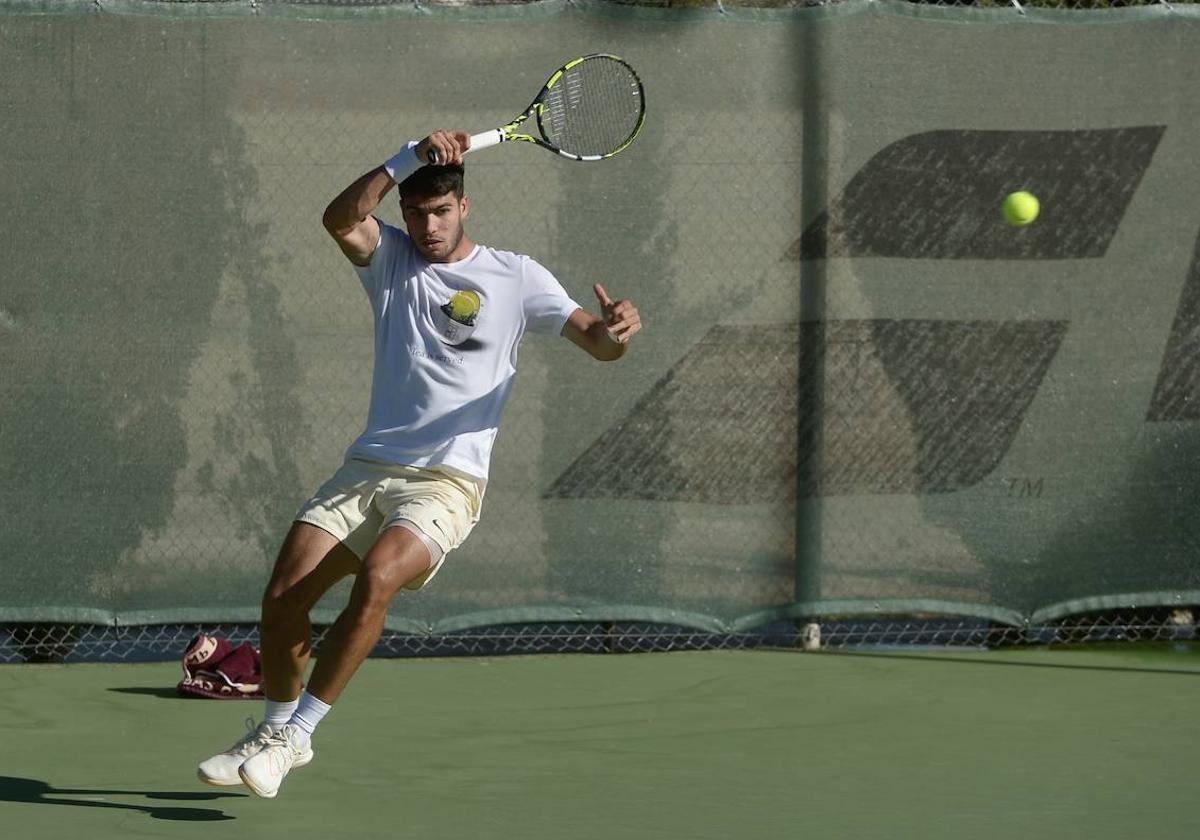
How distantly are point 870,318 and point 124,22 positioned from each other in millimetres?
2707

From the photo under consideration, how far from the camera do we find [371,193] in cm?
456

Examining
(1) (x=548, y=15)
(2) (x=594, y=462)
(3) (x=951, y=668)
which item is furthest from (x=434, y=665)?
(1) (x=548, y=15)

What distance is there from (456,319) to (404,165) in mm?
421

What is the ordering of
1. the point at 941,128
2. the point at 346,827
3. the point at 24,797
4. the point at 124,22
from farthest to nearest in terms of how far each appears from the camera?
the point at 941,128 < the point at 124,22 < the point at 24,797 < the point at 346,827

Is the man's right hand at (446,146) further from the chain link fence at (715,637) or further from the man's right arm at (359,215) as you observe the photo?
the chain link fence at (715,637)

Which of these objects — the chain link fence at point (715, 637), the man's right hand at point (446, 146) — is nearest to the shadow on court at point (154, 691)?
the chain link fence at point (715, 637)

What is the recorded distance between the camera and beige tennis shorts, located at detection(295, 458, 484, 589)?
15.2 ft

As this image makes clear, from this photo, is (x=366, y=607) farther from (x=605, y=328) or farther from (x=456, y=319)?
(x=605, y=328)

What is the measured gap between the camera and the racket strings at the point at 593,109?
5.38 meters

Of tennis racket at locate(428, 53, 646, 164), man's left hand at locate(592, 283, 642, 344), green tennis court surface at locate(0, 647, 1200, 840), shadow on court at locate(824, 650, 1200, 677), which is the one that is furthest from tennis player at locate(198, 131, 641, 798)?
shadow on court at locate(824, 650, 1200, 677)

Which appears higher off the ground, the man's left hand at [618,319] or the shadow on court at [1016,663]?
the shadow on court at [1016,663]

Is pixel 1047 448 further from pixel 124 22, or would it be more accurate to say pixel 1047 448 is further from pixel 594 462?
pixel 124 22

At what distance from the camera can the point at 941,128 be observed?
675cm

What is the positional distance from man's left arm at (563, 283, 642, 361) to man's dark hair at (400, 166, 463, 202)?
→ 1.41 feet
